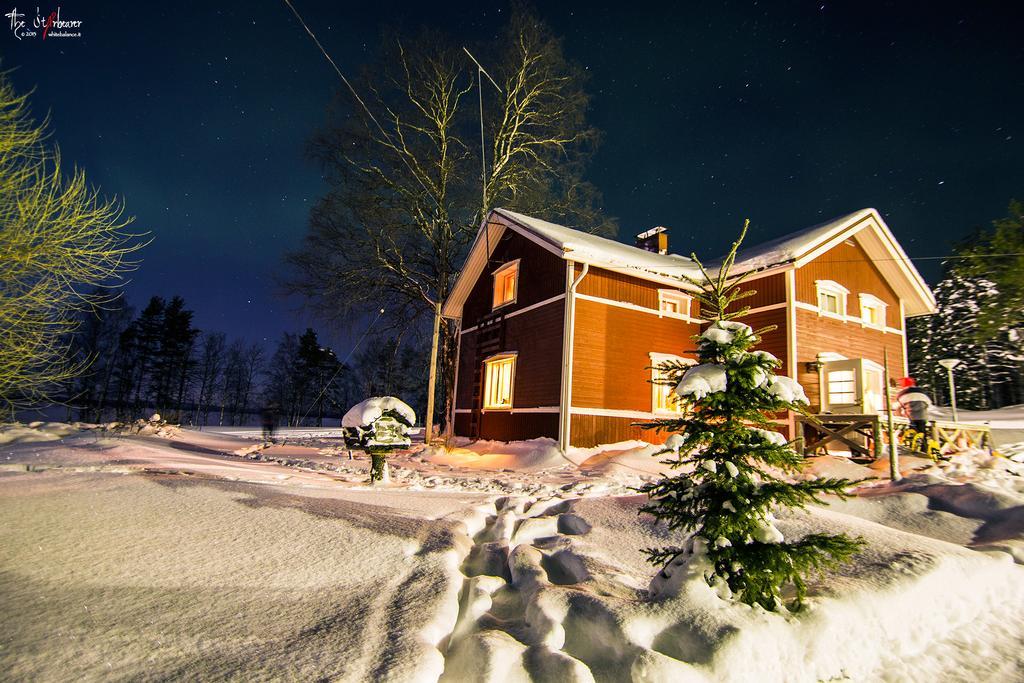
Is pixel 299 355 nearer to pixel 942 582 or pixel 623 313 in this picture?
pixel 623 313

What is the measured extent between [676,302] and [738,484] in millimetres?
12329

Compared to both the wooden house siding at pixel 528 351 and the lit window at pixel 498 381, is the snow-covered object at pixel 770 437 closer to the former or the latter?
the wooden house siding at pixel 528 351

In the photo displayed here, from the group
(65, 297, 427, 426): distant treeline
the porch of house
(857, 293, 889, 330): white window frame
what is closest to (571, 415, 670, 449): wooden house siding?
the porch of house

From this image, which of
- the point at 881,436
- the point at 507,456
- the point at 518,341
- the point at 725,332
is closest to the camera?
the point at 725,332

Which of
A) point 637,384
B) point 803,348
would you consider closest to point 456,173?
point 637,384

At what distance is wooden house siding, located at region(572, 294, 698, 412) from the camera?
1271 cm

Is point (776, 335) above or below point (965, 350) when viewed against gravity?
below

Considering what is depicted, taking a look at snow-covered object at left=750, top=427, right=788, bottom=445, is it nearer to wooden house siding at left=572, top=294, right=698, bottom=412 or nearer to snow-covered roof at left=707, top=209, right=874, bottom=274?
wooden house siding at left=572, top=294, right=698, bottom=412

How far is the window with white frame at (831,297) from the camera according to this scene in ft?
46.5

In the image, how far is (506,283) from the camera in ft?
54.0

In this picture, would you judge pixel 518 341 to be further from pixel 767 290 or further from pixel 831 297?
pixel 831 297

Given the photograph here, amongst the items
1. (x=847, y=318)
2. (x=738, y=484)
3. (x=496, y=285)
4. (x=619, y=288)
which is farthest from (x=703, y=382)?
(x=847, y=318)

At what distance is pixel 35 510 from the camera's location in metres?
4.07

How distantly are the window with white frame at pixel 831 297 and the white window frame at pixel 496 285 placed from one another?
8.76 metres
